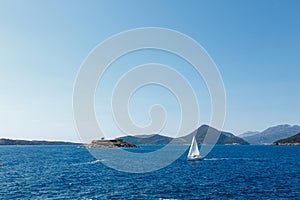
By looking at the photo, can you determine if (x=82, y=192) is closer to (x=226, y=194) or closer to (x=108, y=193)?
(x=108, y=193)

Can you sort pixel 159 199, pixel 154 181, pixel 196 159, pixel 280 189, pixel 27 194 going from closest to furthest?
1. pixel 159 199
2. pixel 27 194
3. pixel 280 189
4. pixel 154 181
5. pixel 196 159

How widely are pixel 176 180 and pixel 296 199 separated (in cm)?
2867

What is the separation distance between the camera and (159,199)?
47.7 meters

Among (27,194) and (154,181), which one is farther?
(154,181)

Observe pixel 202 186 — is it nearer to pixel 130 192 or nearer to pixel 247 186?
pixel 247 186

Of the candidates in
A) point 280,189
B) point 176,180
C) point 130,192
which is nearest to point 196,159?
point 176,180

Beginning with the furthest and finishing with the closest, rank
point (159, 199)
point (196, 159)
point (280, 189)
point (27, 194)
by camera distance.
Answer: point (196, 159)
point (280, 189)
point (27, 194)
point (159, 199)

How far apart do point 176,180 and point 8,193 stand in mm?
38573

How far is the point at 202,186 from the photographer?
62.1m

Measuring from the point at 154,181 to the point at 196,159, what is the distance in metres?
69.2

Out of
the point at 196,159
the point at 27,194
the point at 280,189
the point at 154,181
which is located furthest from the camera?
the point at 196,159

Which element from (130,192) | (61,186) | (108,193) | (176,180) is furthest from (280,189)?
(61,186)

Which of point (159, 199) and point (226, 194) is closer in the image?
point (159, 199)

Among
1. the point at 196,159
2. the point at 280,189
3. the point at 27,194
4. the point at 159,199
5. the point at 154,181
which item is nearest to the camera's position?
the point at 159,199
